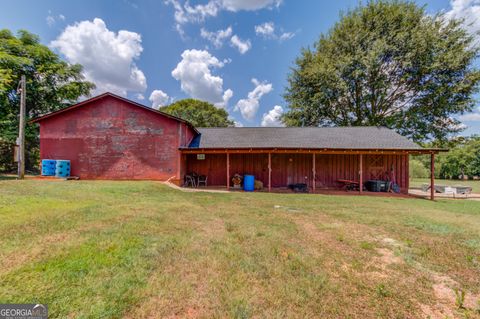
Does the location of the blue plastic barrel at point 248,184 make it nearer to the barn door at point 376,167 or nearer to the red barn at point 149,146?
the red barn at point 149,146

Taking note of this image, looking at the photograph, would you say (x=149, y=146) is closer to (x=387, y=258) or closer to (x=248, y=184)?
(x=248, y=184)

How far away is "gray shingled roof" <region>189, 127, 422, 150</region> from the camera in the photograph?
11.9m

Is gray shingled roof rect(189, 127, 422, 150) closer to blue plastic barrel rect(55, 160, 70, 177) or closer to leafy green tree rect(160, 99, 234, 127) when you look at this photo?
blue plastic barrel rect(55, 160, 70, 177)

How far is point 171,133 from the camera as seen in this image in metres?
12.0

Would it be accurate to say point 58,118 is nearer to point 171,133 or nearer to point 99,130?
point 99,130

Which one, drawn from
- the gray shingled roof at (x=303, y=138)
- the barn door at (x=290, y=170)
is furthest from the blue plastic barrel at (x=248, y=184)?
the barn door at (x=290, y=170)

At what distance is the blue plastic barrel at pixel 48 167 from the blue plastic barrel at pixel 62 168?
0.31 meters

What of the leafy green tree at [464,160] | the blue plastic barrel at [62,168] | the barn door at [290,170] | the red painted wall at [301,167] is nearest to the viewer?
the blue plastic barrel at [62,168]

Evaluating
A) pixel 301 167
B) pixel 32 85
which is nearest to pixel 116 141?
pixel 301 167

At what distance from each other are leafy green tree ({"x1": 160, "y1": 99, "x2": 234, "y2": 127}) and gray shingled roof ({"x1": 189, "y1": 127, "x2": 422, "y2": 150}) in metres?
13.4

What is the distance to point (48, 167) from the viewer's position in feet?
38.9

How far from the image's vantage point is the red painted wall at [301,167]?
13117 mm

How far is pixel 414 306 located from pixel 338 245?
5.41 ft

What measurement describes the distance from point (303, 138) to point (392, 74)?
12.3 metres
